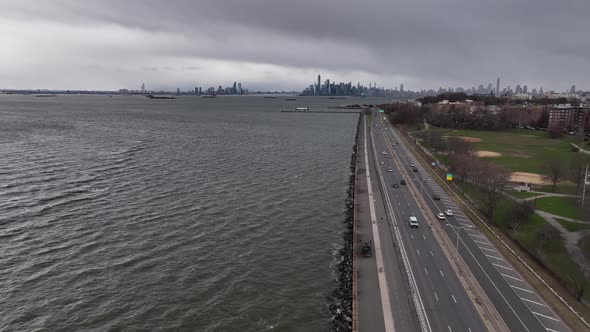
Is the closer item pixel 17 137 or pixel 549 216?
pixel 549 216

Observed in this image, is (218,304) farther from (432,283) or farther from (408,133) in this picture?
(408,133)

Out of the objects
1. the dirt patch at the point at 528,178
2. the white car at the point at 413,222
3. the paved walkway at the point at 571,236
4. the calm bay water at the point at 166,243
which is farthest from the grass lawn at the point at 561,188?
the calm bay water at the point at 166,243

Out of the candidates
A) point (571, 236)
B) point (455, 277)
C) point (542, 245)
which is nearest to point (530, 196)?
point (571, 236)

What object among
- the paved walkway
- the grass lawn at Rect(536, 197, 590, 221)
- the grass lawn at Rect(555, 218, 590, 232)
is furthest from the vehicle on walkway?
the grass lawn at Rect(536, 197, 590, 221)

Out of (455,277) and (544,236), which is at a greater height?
(544,236)

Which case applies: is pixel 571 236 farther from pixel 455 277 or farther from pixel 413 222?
pixel 455 277

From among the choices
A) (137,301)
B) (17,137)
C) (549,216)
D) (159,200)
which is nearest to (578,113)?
(549,216)

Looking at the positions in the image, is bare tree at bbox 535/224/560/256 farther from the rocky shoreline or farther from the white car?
the rocky shoreline
